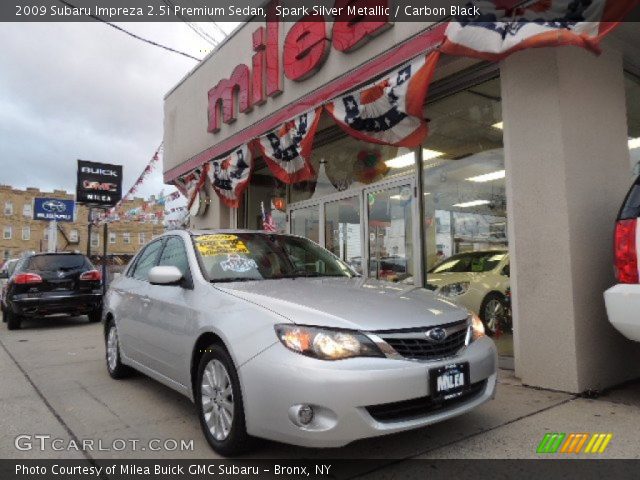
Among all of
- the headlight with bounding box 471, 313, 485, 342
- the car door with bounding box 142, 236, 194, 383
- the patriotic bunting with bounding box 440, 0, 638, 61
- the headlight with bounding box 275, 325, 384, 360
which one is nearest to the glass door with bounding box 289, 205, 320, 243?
the car door with bounding box 142, 236, 194, 383

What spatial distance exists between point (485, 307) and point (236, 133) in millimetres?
5327

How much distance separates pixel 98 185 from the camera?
17.2 meters

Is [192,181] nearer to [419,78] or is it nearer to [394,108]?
[394,108]

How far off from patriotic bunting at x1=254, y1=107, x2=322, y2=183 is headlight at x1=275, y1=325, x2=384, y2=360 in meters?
4.14

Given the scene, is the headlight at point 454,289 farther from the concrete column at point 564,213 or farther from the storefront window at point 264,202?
the storefront window at point 264,202

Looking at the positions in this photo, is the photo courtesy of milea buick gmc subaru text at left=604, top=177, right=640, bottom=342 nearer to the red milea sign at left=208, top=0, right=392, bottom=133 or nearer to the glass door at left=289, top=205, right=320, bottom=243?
the red milea sign at left=208, top=0, right=392, bottom=133

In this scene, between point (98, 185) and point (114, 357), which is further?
point (98, 185)

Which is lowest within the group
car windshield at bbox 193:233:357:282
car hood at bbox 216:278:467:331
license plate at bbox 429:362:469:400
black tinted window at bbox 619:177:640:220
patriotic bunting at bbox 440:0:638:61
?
license plate at bbox 429:362:469:400

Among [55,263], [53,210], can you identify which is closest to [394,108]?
[55,263]

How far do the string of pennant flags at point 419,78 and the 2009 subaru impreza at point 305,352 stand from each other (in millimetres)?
2048

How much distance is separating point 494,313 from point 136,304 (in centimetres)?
413

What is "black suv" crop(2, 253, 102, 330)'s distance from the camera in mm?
9508

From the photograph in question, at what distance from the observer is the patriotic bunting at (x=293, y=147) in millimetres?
6363

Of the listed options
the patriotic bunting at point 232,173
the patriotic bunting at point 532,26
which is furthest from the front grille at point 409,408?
the patriotic bunting at point 232,173
